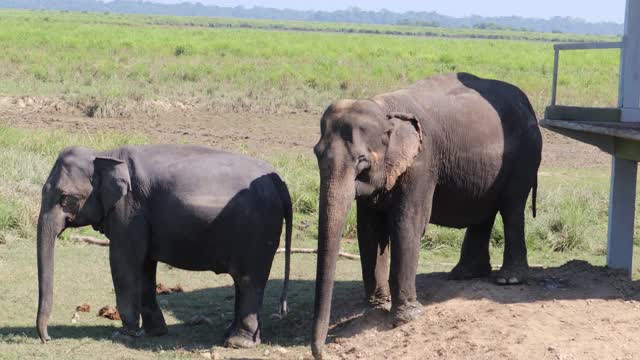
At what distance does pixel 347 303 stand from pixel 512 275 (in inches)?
62.8

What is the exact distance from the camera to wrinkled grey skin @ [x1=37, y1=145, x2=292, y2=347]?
30.2ft

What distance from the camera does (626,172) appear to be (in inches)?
424

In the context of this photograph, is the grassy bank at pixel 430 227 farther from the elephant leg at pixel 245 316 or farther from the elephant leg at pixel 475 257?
the elephant leg at pixel 245 316

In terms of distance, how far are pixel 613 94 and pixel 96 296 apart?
2551 centimetres

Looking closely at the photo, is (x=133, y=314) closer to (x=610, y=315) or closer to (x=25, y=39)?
(x=610, y=315)

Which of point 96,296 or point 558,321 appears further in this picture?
point 96,296

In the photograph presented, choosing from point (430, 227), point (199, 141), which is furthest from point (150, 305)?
point (199, 141)

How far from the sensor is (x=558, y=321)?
8.83 m

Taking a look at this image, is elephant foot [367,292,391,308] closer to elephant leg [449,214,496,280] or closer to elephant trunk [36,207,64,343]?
elephant leg [449,214,496,280]

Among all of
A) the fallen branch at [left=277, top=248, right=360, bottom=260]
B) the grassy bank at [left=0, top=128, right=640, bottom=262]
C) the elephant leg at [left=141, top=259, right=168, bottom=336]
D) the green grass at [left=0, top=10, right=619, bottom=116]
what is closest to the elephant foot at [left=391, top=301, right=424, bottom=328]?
the elephant leg at [left=141, top=259, right=168, bottom=336]

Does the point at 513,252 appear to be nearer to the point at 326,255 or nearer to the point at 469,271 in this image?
the point at 469,271

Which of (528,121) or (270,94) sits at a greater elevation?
(528,121)

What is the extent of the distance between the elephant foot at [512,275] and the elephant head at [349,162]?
5.77 feet

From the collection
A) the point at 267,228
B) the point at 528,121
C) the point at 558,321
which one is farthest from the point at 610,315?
the point at 267,228
